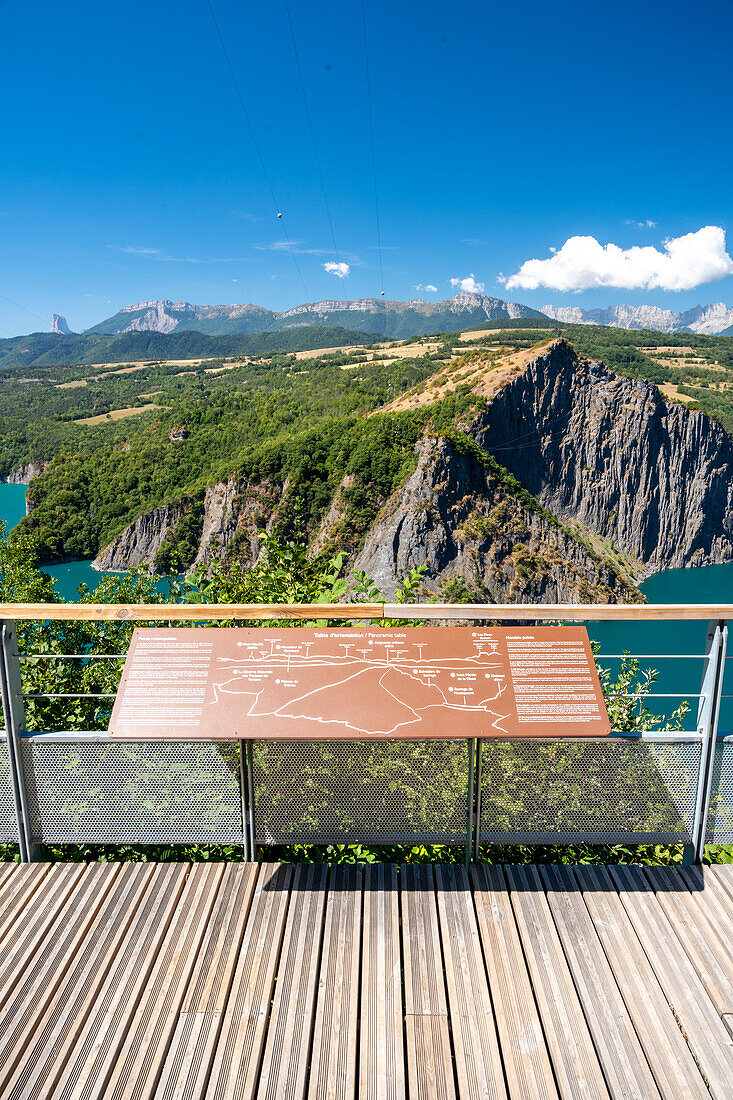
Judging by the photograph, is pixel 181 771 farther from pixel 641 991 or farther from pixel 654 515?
pixel 654 515

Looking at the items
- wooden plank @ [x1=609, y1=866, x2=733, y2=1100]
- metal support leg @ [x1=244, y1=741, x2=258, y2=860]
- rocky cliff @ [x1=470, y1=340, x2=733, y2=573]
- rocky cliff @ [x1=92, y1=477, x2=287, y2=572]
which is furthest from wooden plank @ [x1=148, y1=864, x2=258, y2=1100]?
rocky cliff @ [x1=470, y1=340, x2=733, y2=573]

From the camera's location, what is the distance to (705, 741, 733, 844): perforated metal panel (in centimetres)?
293

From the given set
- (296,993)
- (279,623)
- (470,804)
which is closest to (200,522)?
(279,623)

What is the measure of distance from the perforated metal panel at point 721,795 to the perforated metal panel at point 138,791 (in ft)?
7.30

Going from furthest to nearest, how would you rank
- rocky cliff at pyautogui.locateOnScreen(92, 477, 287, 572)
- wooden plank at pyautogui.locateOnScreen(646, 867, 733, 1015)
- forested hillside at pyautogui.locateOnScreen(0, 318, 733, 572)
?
rocky cliff at pyautogui.locateOnScreen(92, 477, 287, 572) < forested hillside at pyautogui.locateOnScreen(0, 318, 733, 572) < wooden plank at pyautogui.locateOnScreen(646, 867, 733, 1015)

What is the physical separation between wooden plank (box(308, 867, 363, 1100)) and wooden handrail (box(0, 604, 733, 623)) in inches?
47.7

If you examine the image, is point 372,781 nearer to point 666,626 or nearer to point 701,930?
point 701,930

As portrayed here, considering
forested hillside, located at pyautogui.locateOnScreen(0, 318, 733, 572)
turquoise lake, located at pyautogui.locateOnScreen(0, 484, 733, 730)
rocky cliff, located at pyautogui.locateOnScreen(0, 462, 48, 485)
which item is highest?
forested hillside, located at pyautogui.locateOnScreen(0, 318, 733, 572)

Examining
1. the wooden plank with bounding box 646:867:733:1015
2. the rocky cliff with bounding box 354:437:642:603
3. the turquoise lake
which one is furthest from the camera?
the rocky cliff with bounding box 354:437:642:603

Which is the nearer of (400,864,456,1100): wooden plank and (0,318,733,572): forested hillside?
(400,864,456,1100): wooden plank

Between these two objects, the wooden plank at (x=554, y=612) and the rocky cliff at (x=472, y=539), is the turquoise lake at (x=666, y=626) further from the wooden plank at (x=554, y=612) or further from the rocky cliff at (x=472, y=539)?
the wooden plank at (x=554, y=612)

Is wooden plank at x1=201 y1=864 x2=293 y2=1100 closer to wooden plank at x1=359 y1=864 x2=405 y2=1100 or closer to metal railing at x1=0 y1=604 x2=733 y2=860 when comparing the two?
metal railing at x1=0 y1=604 x2=733 y2=860

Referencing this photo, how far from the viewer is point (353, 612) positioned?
289 cm

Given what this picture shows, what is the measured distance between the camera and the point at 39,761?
2928 millimetres
